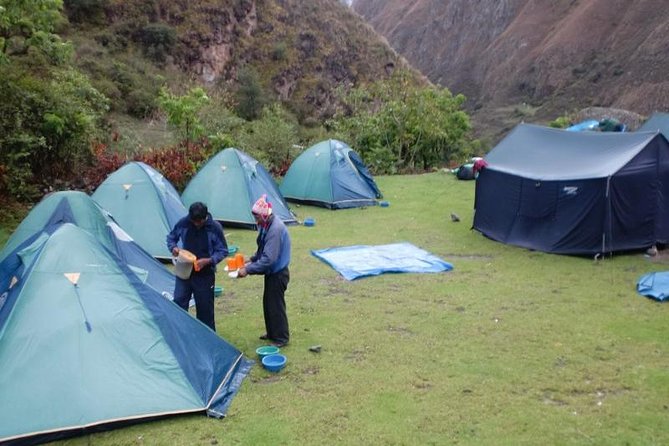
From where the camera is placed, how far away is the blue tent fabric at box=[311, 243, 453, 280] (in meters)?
9.30

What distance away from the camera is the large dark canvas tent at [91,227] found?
7316mm

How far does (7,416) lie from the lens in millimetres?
4551

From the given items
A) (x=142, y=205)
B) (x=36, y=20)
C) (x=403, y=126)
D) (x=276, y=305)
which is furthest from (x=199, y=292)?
(x=403, y=126)

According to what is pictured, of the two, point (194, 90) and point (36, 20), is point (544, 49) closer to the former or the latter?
point (194, 90)

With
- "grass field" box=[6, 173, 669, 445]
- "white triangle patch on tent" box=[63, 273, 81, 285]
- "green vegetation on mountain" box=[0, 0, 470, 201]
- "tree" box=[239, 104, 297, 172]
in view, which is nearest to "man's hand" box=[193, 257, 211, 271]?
"grass field" box=[6, 173, 669, 445]

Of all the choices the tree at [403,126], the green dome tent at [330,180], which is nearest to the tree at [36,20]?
the green dome tent at [330,180]

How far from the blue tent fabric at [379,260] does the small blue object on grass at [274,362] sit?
3.12 m

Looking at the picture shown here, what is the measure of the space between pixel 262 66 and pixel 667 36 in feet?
124

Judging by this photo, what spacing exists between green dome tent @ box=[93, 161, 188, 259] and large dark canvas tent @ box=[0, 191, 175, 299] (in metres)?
1.95

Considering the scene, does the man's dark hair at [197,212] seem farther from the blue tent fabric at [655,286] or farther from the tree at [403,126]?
the tree at [403,126]

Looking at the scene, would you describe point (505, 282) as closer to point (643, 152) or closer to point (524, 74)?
point (643, 152)

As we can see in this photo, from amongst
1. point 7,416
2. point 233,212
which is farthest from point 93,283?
point 233,212

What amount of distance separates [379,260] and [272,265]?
383 centimetres

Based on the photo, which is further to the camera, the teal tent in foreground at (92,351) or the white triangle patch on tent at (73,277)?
the white triangle patch on tent at (73,277)
